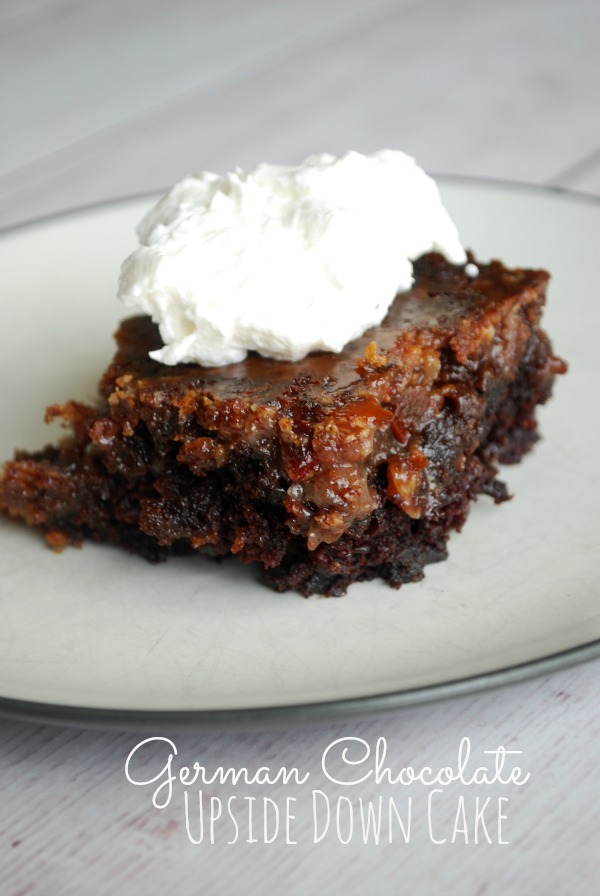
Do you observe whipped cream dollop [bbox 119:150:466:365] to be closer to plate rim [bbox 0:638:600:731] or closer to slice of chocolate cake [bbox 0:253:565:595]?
slice of chocolate cake [bbox 0:253:565:595]

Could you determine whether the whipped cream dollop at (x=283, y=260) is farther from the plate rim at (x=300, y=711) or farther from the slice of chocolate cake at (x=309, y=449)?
the plate rim at (x=300, y=711)

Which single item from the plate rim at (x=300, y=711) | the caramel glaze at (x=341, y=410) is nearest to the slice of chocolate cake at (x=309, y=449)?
the caramel glaze at (x=341, y=410)

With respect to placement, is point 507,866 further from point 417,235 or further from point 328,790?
point 417,235

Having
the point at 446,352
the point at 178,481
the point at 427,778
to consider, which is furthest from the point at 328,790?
the point at 446,352

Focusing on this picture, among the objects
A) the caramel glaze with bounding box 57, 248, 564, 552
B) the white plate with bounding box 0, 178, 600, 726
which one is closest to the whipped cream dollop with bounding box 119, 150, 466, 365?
the caramel glaze with bounding box 57, 248, 564, 552

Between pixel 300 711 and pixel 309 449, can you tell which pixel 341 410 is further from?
pixel 300 711
